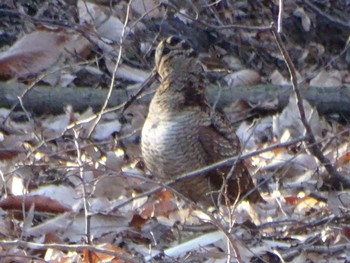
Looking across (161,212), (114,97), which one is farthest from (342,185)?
(114,97)

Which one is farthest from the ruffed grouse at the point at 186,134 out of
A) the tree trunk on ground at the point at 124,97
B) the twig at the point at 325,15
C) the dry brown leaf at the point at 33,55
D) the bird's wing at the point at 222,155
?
the twig at the point at 325,15

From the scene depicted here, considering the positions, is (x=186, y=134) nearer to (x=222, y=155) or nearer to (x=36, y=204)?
(x=222, y=155)

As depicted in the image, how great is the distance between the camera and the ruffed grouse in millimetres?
6664

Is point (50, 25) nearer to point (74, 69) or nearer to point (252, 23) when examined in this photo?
point (74, 69)

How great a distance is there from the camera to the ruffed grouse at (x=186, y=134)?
6664 millimetres

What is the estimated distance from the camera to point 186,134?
6.68 meters

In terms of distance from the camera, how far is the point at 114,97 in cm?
868

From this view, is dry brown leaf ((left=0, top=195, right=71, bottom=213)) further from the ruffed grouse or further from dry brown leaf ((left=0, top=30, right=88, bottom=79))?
dry brown leaf ((left=0, top=30, right=88, bottom=79))

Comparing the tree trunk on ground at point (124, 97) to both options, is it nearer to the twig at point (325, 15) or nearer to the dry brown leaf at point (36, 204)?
the twig at point (325, 15)

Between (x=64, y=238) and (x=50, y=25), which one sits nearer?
(x=64, y=238)

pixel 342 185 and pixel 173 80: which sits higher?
pixel 173 80

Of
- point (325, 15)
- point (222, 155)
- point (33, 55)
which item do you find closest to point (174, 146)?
point (222, 155)

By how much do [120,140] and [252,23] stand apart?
3.23 meters

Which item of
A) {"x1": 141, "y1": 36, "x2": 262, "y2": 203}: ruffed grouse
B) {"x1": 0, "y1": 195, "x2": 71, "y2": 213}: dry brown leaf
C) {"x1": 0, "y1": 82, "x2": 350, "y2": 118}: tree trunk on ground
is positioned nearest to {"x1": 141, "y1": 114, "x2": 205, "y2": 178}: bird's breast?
{"x1": 141, "y1": 36, "x2": 262, "y2": 203}: ruffed grouse
